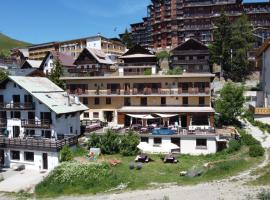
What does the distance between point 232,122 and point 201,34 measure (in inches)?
2717

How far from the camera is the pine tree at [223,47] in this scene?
286 ft

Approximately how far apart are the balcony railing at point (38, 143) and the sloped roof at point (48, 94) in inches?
159

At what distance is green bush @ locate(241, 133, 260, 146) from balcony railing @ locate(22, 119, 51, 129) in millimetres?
26787

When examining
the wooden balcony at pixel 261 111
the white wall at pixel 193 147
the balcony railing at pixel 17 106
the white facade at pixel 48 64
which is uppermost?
the white facade at pixel 48 64

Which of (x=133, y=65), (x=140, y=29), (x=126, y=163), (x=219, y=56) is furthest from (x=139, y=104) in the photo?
(x=140, y=29)

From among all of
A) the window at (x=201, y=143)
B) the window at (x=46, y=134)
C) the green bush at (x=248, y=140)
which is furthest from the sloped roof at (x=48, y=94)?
the green bush at (x=248, y=140)

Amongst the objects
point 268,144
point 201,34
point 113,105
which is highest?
point 201,34

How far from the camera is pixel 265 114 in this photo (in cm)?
5962

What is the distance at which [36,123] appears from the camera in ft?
159

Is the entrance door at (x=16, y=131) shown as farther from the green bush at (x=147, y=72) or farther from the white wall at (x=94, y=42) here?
the white wall at (x=94, y=42)

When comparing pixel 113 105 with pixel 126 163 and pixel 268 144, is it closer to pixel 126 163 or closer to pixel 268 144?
pixel 126 163

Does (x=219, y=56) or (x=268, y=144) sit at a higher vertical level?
(x=219, y=56)

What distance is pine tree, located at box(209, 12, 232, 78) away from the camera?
3435 inches

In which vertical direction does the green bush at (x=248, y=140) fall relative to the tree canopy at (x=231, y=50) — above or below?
below
